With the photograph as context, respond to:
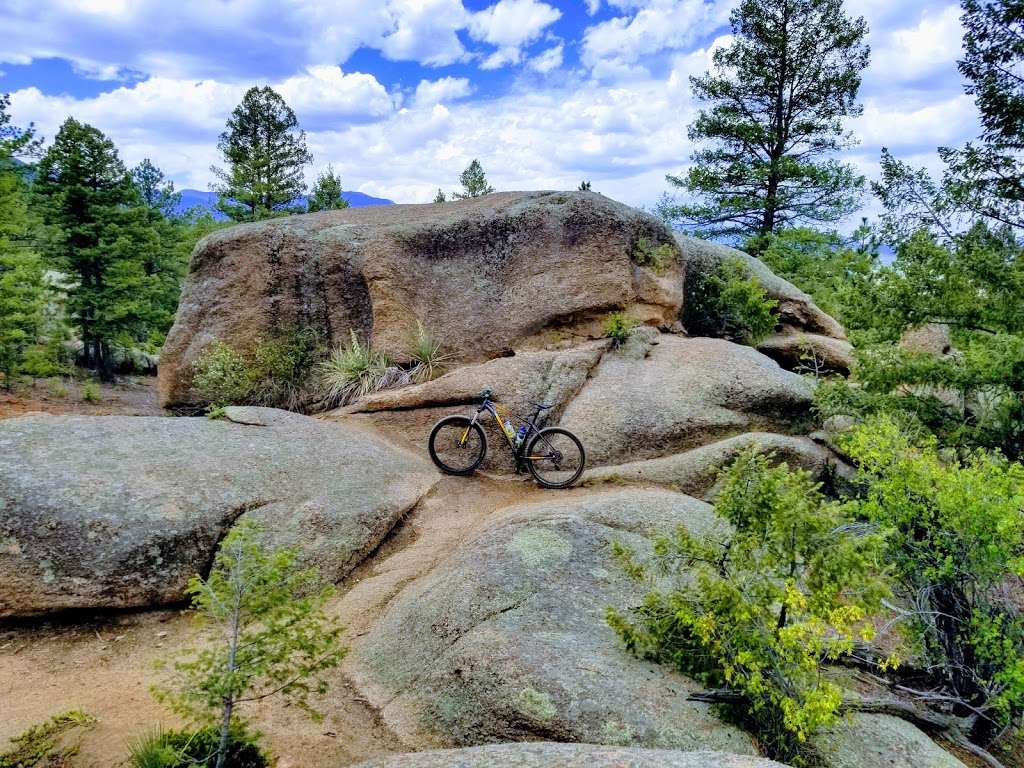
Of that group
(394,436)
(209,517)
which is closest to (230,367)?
(394,436)

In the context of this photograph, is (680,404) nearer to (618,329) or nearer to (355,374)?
(618,329)

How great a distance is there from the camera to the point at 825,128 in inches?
917

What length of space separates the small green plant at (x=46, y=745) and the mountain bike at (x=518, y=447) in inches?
228

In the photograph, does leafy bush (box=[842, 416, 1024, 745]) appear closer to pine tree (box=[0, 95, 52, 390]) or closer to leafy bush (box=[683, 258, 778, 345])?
leafy bush (box=[683, 258, 778, 345])

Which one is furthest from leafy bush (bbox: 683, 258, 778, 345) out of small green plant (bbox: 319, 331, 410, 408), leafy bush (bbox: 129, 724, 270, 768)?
leafy bush (bbox: 129, 724, 270, 768)

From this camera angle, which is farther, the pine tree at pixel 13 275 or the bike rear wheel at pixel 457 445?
the pine tree at pixel 13 275

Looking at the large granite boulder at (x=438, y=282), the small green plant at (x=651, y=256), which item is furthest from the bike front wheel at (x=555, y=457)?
the small green plant at (x=651, y=256)

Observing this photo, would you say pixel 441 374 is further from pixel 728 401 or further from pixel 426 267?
pixel 728 401

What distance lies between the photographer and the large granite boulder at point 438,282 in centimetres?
1267

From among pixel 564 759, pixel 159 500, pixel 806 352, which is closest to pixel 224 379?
pixel 159 500

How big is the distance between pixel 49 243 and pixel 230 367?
16.1 metres

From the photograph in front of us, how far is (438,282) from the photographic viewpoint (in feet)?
43.4

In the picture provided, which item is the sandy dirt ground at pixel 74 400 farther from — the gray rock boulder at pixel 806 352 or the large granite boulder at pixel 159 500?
the gray rock boulder at pixel 806 352

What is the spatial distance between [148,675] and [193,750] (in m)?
1.91
